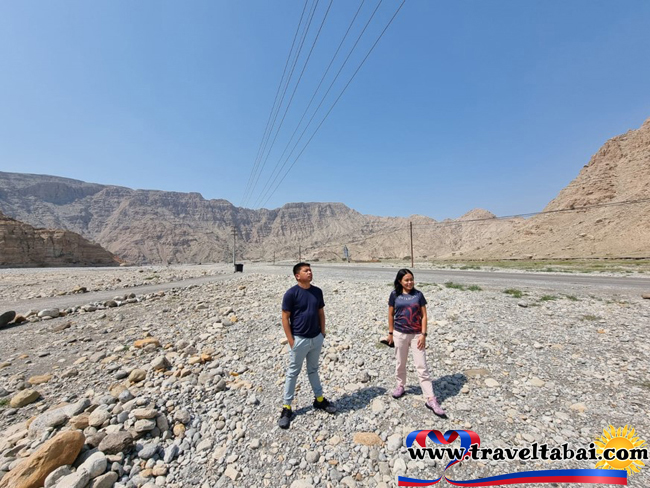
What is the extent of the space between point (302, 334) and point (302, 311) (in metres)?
0.37

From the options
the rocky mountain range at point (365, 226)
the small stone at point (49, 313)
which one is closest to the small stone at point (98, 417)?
the small stone at point (49, 313)

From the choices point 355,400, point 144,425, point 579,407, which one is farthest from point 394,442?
point 144,425

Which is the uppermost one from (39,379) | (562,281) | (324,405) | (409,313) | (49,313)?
(409,313)

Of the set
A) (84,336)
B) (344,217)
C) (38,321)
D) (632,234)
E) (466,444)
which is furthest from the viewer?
(344,217)

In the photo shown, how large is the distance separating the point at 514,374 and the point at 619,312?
6415 mm

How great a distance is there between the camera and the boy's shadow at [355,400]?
430 cm

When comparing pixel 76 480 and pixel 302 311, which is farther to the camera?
pixel 302 311

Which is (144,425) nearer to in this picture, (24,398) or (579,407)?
(24,398)

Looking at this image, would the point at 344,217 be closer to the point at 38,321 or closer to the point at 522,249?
the point at 522,249

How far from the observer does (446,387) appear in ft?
15.4

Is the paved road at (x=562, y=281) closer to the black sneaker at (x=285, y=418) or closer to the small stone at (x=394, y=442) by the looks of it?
the small stone at (x=394, y=442)

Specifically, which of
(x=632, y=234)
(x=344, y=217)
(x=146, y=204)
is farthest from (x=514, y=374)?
(x=146, y=204)

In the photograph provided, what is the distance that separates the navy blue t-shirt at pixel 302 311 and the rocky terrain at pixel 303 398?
143 centimetres

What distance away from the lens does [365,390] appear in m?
4.79
